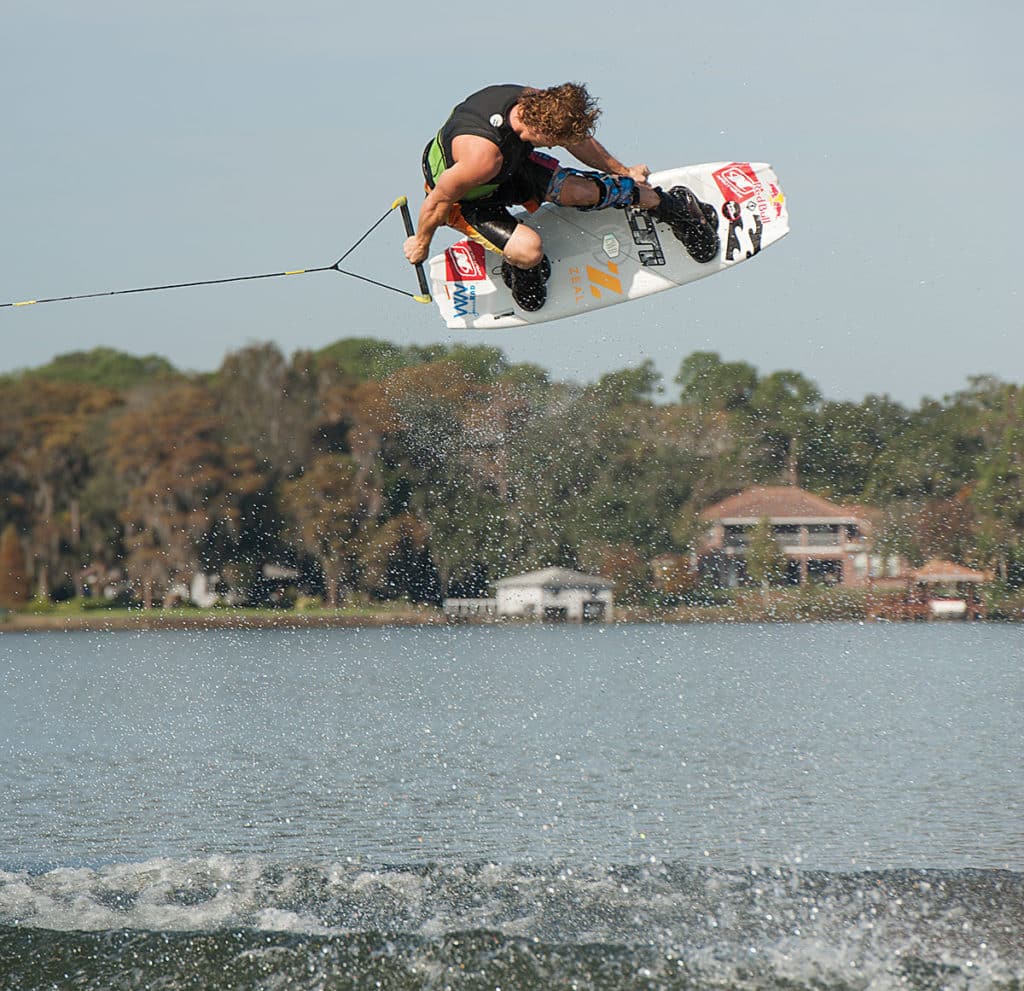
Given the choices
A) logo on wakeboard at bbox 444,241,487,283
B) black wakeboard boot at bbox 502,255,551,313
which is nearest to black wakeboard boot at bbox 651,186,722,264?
black wakeboard boot at bbox 502,255,551,313

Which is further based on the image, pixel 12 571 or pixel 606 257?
pixel 12 571

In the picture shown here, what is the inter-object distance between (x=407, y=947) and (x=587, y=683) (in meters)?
17.6

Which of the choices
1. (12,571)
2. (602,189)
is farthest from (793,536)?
(602,189)

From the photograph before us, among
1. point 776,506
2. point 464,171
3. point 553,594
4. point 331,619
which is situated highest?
point 776,506

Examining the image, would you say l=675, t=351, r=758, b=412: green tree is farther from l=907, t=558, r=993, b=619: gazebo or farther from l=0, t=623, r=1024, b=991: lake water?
l=0, t=623, r=1024, b=991: lake water

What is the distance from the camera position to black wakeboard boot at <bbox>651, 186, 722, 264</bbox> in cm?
852

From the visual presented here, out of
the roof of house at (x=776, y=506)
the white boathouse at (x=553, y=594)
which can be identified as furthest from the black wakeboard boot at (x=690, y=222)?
the white boathouse at (x=553, y=594)

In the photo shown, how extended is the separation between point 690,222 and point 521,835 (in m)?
4.20

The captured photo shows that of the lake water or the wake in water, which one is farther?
the lake water

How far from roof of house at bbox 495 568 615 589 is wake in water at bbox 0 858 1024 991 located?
4524 cm

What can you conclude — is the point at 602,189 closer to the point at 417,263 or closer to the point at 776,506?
the point at 417,263

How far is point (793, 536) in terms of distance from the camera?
47.0 metres

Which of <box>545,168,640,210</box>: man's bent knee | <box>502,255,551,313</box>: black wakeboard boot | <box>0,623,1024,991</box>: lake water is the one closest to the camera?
<box>0,623,1024,991</box>: lake water

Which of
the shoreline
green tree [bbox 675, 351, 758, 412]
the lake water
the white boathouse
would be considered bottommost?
the lake water
